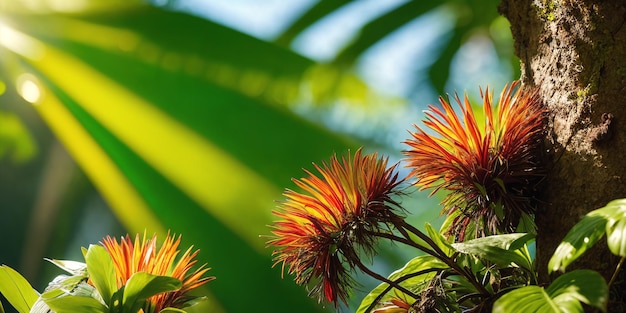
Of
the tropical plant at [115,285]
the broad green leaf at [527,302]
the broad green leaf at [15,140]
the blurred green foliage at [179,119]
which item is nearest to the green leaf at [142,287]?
the tropical plant at [115,285]

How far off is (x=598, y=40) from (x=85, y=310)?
650 millimetres

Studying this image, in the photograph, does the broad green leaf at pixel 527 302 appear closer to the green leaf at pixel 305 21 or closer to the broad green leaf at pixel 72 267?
the broad green leaf at pixel 72 267

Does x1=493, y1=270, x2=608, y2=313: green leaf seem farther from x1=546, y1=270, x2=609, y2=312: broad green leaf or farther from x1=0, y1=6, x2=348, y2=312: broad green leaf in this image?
x1=0, y1=6, x2=348, y2=312: broad green leaf

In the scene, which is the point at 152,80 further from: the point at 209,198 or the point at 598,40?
the point at 598,40

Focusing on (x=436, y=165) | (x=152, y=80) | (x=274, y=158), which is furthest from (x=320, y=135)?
(x=436, y=165)

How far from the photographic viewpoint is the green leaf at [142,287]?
0.77m

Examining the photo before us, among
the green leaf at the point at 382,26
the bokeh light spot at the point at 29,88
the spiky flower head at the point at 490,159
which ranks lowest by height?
the spiky flower head at the point at 490,159

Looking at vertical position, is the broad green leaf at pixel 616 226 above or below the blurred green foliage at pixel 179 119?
below

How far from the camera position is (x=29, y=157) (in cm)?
265

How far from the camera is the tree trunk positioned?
73cm

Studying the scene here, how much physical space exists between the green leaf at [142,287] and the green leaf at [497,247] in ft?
1.04

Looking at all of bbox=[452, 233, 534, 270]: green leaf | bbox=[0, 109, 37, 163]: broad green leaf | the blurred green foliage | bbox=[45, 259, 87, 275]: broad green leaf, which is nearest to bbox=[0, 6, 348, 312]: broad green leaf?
the blurred green foliage

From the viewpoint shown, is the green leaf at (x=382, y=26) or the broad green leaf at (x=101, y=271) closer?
the broad green leaf at (x=101, y=271)

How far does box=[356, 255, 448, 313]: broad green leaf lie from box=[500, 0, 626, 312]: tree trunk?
0.13 meters
